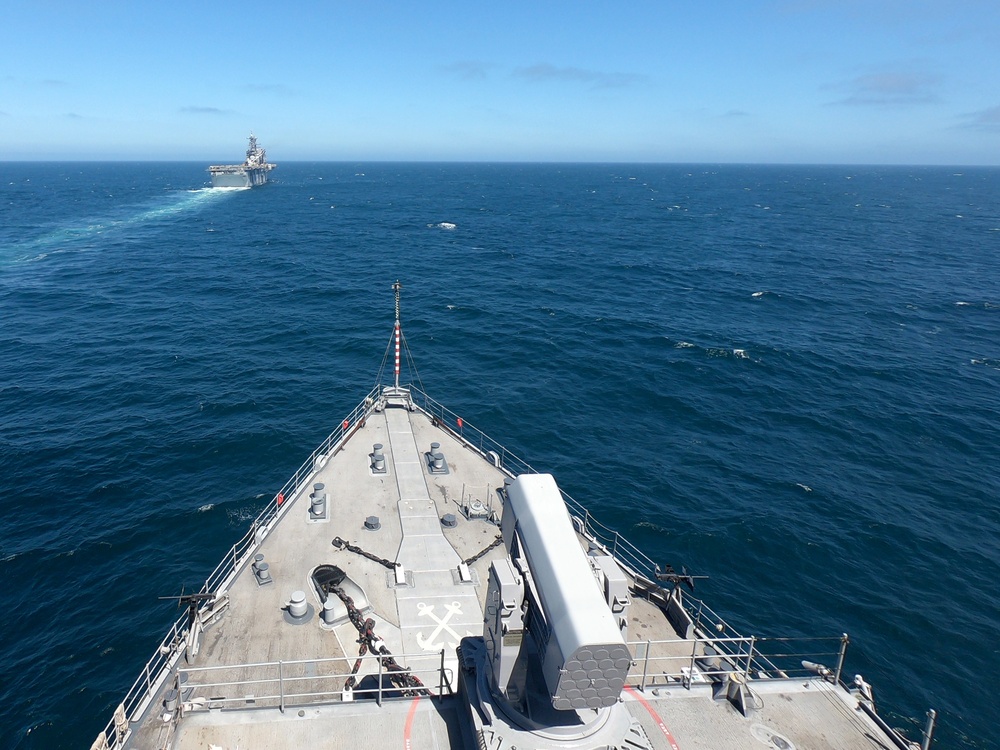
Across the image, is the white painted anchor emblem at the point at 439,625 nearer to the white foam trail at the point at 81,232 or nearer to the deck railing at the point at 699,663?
the deck railing at the point at 699,663

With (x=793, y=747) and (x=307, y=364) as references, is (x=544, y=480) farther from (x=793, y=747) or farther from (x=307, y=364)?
(x=307, y=364)

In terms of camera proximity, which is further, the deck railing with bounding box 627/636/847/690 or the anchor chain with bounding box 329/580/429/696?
the anchor chain with bounding box 329/580/429/696

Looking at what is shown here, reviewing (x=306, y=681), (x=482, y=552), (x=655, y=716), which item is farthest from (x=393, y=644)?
(x=655, y=716)

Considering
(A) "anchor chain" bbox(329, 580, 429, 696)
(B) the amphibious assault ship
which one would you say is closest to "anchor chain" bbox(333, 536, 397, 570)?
(B) the amphibious assault ship

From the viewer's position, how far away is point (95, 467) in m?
44.3

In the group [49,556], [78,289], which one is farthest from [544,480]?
[78,289]

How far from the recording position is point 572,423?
53.8m

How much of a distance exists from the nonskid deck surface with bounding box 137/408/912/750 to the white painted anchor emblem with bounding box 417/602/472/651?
5 centimetres

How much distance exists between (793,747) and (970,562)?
3351cm

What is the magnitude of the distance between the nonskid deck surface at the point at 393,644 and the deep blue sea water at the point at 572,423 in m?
12.2

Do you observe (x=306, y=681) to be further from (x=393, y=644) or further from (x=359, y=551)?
(x=359, y=551)

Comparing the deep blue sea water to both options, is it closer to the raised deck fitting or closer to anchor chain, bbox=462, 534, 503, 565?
the raised deck fitting

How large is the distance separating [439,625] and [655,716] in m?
9.24

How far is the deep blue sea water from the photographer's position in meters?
32.8
